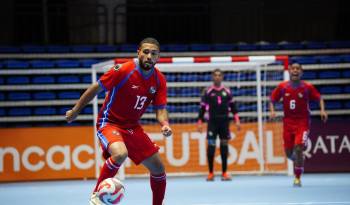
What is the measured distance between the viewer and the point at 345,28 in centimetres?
2095

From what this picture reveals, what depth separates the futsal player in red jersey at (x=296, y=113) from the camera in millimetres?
13062

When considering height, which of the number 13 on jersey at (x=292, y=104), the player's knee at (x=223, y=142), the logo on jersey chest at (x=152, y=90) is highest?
the logo on jersey chest at (x=152, y=90)

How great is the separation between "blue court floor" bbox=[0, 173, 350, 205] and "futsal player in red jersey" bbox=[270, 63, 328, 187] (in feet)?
2.00

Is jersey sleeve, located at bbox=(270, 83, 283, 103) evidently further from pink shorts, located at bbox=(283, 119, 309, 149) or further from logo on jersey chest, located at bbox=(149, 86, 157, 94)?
logo on jersey chest, located at bbox=(149, 86, 157, 94)

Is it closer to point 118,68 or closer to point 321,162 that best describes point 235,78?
point 321,162

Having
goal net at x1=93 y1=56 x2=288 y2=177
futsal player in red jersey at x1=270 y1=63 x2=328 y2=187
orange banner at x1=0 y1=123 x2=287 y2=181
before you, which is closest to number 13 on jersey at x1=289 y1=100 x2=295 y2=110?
futsal player in red jersey at x1=270 y1=63 x2=328 y2=187

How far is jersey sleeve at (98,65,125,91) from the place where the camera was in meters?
7.92

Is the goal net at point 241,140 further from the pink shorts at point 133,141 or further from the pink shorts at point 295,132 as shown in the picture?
the pink shorts at point 133,141

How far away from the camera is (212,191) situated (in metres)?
12.5

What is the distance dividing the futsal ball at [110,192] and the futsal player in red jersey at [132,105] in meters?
0.48

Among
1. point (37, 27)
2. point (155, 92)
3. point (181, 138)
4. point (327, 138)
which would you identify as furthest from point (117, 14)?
point (155, 92)

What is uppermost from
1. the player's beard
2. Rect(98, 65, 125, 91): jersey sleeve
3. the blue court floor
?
the player's beard

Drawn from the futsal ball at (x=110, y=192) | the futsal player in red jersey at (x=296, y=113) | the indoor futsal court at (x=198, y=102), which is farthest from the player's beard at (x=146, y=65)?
the futsal player in red jersey at (x=296, y=113)

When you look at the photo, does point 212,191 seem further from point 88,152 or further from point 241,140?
point 88,152
